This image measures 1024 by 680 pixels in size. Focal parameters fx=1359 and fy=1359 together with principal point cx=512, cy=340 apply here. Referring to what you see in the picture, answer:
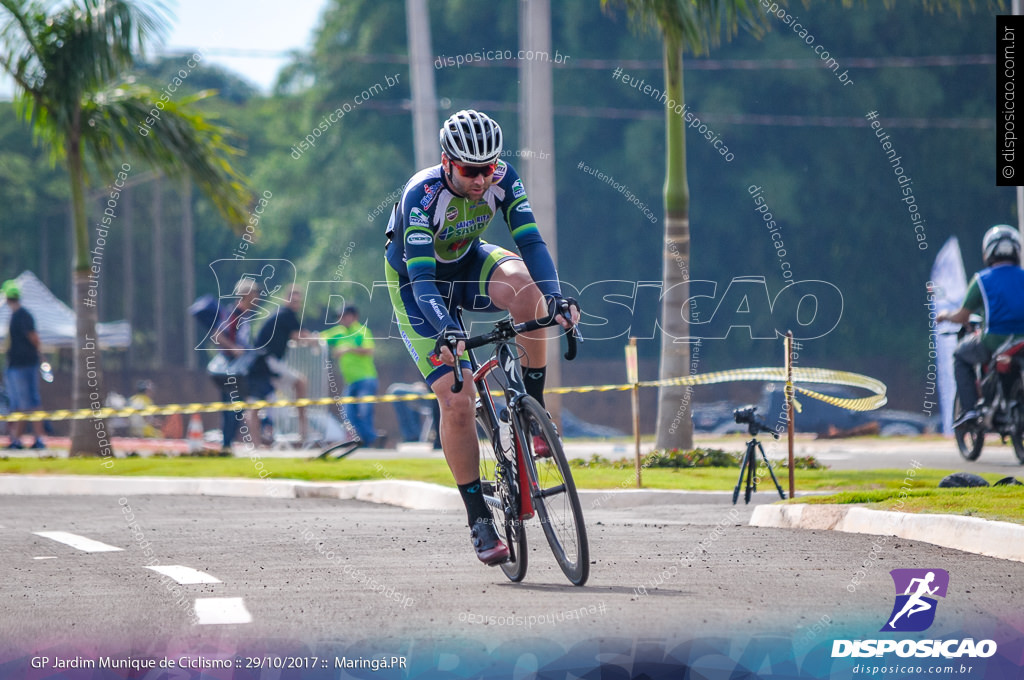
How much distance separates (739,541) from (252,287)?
10264 mm

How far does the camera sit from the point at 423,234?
6234 mm

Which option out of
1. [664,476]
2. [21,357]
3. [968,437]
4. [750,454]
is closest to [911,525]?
[750,454]

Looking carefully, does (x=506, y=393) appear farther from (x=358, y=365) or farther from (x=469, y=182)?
(x=358, y=365)

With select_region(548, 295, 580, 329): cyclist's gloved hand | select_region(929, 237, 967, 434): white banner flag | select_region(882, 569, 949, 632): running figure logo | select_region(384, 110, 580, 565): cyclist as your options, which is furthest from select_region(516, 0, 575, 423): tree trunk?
select_region(882, 569, 949, 632): running figure logo

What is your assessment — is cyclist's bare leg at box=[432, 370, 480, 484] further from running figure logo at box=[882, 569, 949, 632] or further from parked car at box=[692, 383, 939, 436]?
parked car at box=[692, 383, 939, 436]

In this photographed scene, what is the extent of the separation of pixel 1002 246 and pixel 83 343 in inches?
394

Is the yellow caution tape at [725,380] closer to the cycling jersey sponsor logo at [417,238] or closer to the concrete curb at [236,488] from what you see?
the concrete curb at [236,488]

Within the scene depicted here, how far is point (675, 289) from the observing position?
1359 centimetres

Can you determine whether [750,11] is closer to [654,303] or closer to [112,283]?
[654,303]

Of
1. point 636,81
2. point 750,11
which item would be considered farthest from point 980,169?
point 750,11

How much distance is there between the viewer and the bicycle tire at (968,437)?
43.2 feet

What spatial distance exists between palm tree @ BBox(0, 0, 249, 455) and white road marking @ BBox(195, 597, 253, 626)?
35.4ft

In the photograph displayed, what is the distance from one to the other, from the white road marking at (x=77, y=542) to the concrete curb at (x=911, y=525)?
3985 millimetres

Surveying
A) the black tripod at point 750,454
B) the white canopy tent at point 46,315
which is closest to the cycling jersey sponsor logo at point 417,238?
the black tripod at point 750,454
